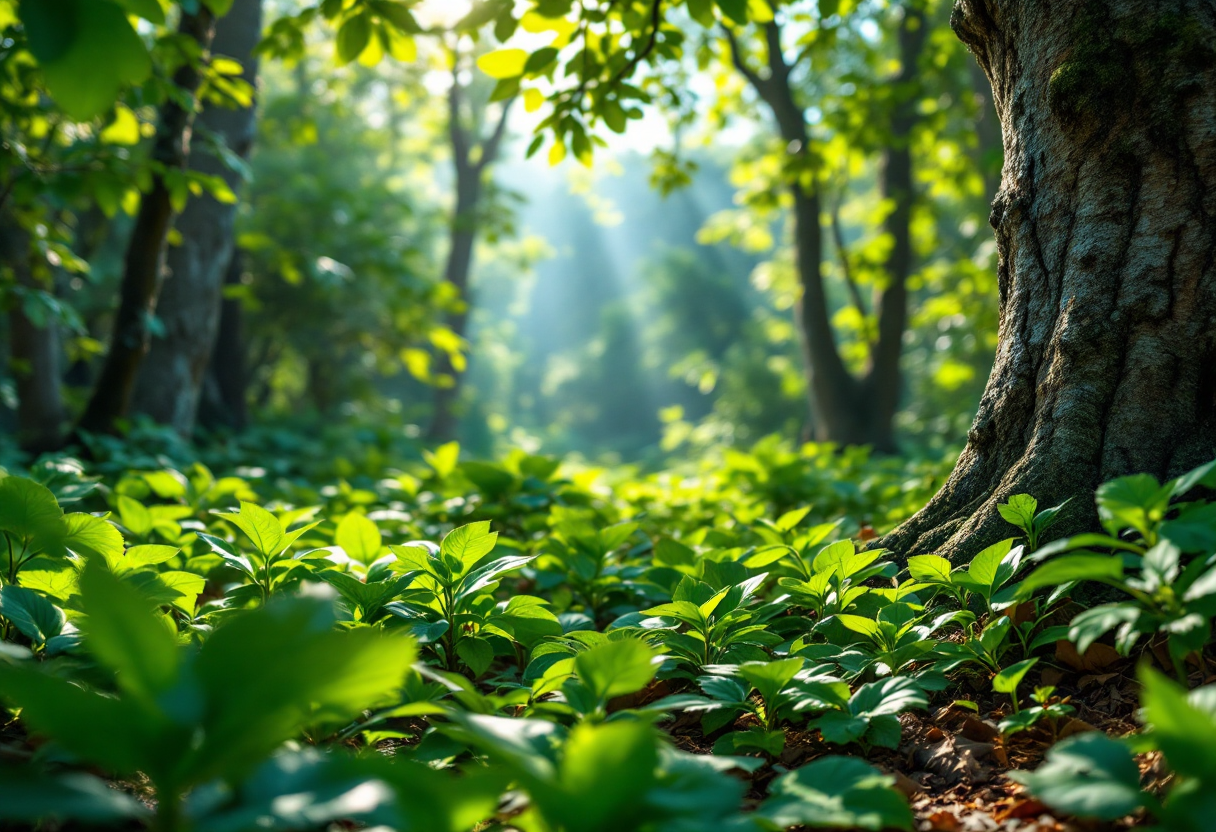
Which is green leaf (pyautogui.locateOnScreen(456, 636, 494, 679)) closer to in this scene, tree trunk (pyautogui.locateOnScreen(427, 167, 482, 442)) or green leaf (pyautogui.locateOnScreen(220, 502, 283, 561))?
green leaf (pyautogui.locateOnScreen(220, 502, 283, 561))

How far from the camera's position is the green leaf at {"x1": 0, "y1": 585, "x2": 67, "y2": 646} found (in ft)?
4.55

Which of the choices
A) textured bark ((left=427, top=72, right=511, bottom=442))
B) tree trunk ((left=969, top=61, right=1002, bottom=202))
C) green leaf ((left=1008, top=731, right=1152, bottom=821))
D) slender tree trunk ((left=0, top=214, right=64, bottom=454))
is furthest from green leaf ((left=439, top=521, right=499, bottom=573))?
textured bark ((left=427, top=72, right=511, bottom=442))

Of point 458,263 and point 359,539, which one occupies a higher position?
point 458,263

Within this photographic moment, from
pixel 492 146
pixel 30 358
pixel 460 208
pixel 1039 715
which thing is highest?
pixel 492 146

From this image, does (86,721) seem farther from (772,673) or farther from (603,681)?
(772,673)

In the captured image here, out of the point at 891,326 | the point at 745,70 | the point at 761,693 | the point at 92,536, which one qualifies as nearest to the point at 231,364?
the point at 745,70

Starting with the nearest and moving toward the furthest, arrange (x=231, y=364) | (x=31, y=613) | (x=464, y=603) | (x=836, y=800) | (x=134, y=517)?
(x=836, y=800), (x=31, y=613), (x=464, y=603), (x=134, y=517), (x=231, y=364)

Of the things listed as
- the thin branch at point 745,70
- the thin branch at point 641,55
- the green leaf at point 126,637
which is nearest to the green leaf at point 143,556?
the green leaf at point 126,637

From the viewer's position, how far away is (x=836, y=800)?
101cm

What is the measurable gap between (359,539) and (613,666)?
1100mm

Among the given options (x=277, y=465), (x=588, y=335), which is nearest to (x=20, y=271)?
(x=277, y=465)

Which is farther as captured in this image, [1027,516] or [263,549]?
[263,549]

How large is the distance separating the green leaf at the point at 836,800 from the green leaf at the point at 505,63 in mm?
2217

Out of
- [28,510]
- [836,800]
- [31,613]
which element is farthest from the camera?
[28,510]
